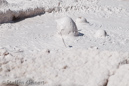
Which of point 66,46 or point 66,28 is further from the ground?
point 66,28

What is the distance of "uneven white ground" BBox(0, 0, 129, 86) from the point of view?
433cm

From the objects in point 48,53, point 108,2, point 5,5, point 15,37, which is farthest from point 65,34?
point 108,2

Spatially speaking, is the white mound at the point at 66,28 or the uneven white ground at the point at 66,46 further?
the white mound at the point at 66,28

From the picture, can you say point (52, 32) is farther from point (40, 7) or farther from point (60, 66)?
point (60, 66)

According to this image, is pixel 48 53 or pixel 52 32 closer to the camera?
pixel 48 53

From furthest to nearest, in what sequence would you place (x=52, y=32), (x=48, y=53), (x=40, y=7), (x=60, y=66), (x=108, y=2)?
(x=108, y=2) < (x=40, y=7) < (x=52, y=32) < (x=48, y=53) < (x=60, y=66)

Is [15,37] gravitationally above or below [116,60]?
below

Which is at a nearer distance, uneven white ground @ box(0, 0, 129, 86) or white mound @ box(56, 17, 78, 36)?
uneven white ground @ box(0, 0, 129, 86)

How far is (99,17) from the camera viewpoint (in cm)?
991

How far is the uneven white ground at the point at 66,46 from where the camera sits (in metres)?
4.33

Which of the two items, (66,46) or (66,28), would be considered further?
(66,28)

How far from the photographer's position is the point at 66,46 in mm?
6629

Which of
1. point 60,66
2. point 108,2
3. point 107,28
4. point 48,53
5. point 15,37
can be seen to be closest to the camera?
point 60,66

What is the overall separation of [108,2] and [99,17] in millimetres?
2832
